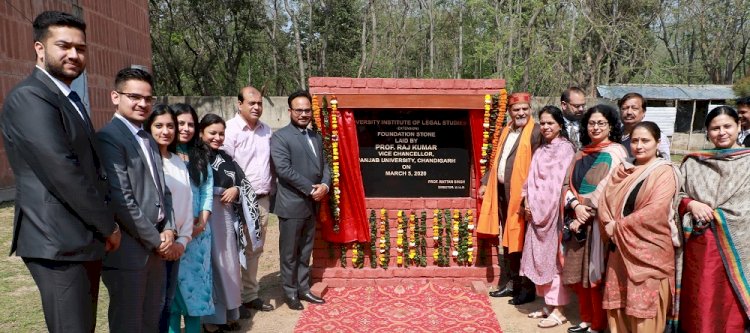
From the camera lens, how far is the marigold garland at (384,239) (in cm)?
474

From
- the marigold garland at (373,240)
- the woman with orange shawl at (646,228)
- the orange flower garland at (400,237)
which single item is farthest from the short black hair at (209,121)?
the woman with orange shawl at (646,228)

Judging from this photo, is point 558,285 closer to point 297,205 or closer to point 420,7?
point 297,205

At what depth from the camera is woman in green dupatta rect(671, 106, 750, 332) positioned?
9.41 ft

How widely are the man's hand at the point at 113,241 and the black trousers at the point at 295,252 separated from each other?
1.91m

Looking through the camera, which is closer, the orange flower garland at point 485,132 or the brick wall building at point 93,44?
the orange flower garland at point 485,132

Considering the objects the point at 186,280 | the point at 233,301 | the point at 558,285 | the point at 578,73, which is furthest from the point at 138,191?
the point at 578,73

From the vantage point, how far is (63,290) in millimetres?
2090

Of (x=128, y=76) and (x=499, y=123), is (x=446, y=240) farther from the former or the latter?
(x=128, y=76)

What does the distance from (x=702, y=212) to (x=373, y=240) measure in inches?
107

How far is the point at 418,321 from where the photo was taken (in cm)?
397

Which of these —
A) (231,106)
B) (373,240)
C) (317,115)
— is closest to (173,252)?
(317,115)

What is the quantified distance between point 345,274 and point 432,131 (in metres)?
1.60

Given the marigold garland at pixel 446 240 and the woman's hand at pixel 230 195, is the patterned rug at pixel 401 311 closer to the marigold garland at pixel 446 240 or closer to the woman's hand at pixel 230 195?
the marigold garland at pixel 446 240

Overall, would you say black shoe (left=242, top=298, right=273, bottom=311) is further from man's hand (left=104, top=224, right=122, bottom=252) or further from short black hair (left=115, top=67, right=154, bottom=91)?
short black hair (left=115, top=67, right=154, bottom=91)
